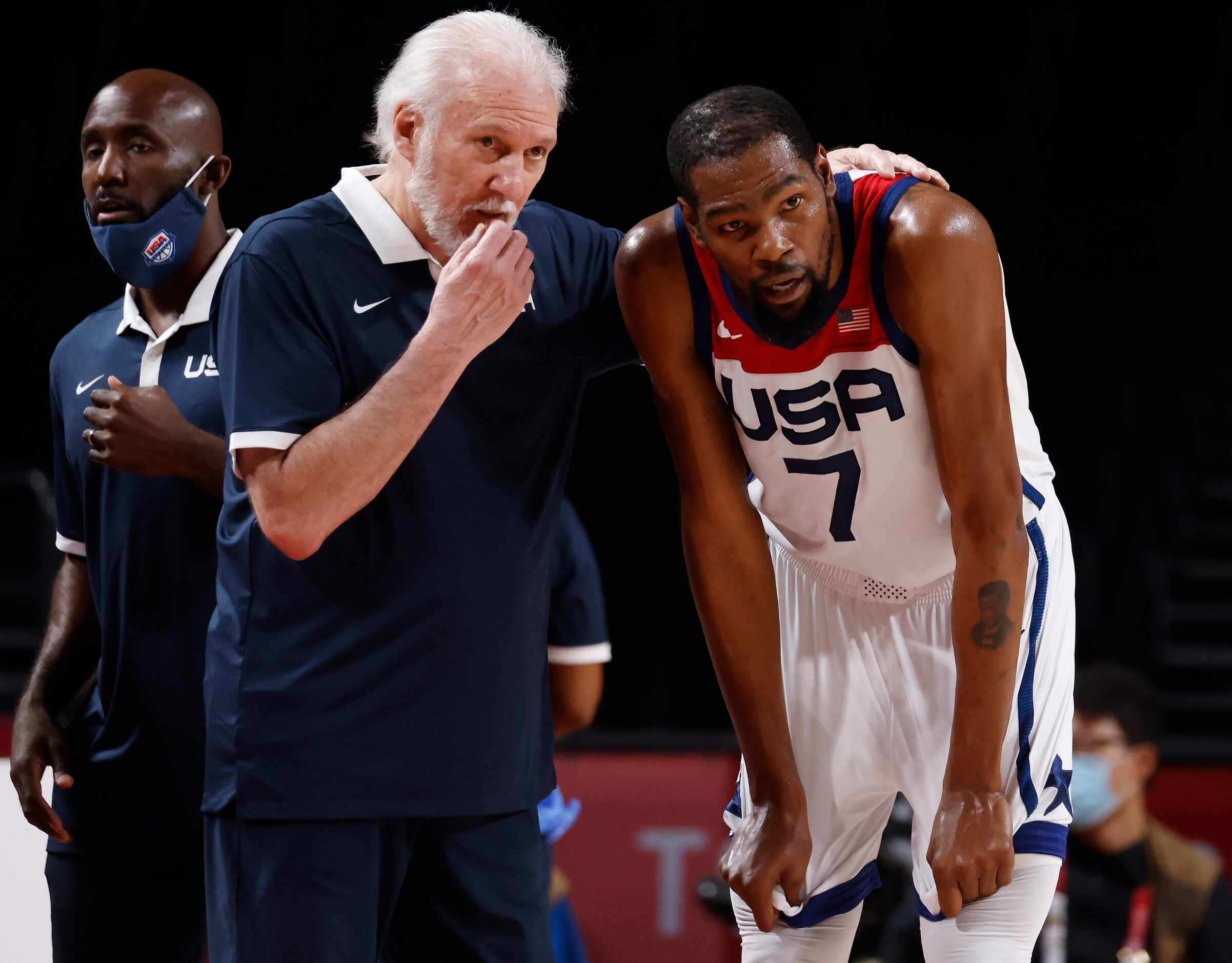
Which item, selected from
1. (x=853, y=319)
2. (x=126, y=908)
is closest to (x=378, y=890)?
(x=126, y=908)

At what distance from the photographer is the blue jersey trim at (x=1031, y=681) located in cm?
266

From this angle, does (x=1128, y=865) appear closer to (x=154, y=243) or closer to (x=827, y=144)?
(x=154, y=243)

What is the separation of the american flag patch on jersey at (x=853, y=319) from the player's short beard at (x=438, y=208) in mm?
578

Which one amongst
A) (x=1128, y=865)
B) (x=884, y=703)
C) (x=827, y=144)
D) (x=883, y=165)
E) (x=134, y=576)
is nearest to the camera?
(x=883, y=165)

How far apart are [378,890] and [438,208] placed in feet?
3.77

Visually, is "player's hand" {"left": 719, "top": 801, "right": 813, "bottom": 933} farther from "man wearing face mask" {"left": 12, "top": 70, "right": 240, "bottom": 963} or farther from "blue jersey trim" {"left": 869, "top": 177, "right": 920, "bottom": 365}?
"man wearing face mask" {"left": 12, "top": 70, "right": 240, "bottom": 963}

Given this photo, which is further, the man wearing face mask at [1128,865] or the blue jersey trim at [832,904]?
the man wearing face mask at [1128,865]

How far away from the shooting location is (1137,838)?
16.2 ft

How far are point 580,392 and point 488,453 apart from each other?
0.85 ft

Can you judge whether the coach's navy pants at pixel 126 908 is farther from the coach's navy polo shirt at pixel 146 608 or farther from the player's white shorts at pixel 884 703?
the player's white shorts at pixel 884 703

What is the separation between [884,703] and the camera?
2.86 metres

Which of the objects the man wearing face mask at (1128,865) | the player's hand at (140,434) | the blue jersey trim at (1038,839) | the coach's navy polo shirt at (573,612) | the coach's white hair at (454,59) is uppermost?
the coach's white hair at (454,59)

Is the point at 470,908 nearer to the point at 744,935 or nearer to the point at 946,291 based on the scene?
the point at 744,935

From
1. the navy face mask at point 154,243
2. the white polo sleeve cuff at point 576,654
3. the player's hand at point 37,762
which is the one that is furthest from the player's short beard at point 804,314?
the player's hand at point 37,762
